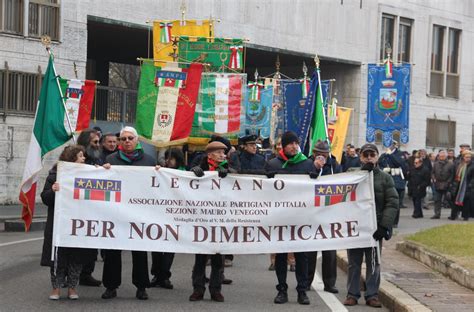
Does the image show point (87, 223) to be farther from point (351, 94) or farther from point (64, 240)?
point (351, 94)

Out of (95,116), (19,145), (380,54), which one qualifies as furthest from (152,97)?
(380,54)

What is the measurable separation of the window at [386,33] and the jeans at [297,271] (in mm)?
26429

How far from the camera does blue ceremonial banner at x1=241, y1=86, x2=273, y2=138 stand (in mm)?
25062

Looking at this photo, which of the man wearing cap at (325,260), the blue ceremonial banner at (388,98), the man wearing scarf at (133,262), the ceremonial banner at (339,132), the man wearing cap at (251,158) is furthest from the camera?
the blue ceremonial banner at (388,98)

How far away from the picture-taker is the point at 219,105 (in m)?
19.5

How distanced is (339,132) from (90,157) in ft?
41.1

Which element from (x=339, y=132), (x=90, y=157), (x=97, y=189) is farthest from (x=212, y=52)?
(x=97, y=189)

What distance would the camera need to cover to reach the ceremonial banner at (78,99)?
2138 centimetres

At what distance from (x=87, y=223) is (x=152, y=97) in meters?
8.47

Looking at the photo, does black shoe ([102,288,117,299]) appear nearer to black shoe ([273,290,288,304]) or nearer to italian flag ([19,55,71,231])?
black shoe ([273,290,288,304])

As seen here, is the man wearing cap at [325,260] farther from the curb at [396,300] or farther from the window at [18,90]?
the window at [18,90]

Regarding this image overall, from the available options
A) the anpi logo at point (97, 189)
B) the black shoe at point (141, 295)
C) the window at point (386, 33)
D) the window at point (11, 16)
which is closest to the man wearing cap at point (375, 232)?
the black shoe at point (141, 295)

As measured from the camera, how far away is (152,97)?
18453 mm

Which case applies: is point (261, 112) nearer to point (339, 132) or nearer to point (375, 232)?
point (339, 132)
